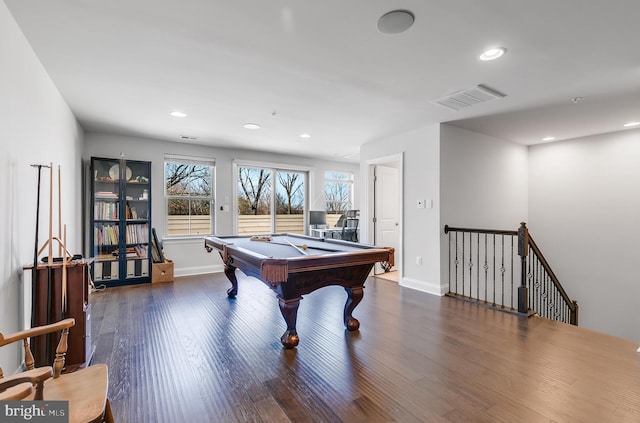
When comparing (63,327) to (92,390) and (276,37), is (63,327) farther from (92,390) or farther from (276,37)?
(276,37)

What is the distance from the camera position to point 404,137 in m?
4.79

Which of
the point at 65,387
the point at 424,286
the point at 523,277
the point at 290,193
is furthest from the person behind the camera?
the point at 290,193

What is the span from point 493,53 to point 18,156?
3569mm

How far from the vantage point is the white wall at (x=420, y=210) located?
4305 mm

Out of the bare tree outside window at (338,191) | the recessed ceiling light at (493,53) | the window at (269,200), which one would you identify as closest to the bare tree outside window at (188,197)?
the window at (269,200)

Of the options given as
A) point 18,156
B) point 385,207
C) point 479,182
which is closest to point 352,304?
point 18,156

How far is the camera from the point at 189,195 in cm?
562

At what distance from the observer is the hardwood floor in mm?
1791

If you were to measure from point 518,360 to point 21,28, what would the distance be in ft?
14.3

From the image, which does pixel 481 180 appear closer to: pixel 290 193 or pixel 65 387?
pixel 290 193

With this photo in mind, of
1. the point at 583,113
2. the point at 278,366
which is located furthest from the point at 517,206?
the point at 278,366

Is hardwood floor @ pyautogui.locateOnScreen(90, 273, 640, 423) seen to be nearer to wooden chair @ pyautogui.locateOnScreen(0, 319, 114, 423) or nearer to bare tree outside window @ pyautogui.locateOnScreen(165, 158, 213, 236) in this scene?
wooden chair @ pyautogui.locateOnScreen(0, 319, 114, 423)

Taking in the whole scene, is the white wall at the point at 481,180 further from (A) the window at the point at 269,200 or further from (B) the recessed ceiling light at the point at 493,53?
(A) the window at the point at 269,200
